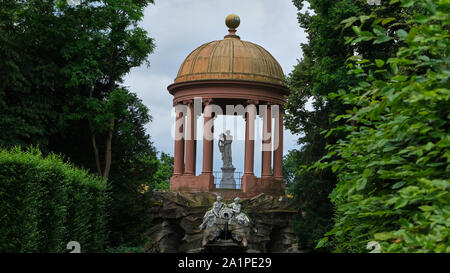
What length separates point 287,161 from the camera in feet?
226

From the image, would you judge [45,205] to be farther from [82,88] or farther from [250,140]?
[250,140]

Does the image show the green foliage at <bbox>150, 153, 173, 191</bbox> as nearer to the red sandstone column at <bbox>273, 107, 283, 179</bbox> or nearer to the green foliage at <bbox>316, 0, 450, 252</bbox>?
the red sandstone column at <bbox>273, 107, 283, 179</bbox>

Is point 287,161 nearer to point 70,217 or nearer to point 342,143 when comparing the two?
point 70,217

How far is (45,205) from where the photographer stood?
1883 cm

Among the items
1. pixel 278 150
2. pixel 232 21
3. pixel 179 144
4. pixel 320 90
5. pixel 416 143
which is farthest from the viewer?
pixel 232 21

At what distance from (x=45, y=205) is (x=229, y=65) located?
2008 cm

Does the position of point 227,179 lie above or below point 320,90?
below

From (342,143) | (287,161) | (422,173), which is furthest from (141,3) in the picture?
(287,161)

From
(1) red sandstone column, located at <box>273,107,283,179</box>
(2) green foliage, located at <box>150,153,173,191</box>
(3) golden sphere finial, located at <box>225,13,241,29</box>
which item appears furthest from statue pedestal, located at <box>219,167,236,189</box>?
(2) green foliage, located at <box>150,153,173,191</box>

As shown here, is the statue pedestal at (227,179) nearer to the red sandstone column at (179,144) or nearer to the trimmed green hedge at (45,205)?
the red sandstone column at (179,144)

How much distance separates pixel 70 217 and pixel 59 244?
6.34 feet

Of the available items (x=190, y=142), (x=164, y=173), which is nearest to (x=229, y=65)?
(x=190, y=142)

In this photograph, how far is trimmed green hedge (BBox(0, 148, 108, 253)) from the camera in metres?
16.6

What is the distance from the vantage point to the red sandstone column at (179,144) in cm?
3828
